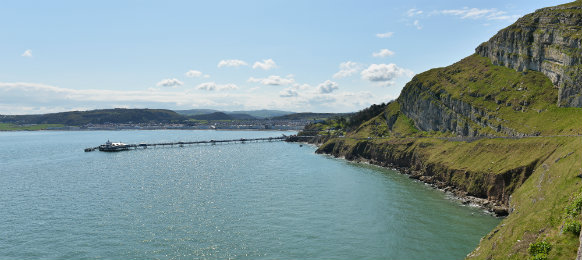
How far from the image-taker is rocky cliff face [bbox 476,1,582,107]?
91.3 metres

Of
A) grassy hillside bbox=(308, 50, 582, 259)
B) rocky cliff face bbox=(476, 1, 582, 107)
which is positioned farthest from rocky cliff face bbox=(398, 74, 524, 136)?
rocky cliff face bbox=(476, 1, 582, 107)

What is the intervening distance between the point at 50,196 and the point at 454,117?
12721 centimetres

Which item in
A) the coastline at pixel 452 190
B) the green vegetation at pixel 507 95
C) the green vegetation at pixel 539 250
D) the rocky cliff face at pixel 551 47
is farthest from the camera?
the rocky cliff face at pixel 551 47

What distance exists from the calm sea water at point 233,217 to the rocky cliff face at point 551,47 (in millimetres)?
47330

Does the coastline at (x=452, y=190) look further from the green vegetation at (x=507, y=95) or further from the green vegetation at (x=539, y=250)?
the green vegetation at (x=539, y=250)

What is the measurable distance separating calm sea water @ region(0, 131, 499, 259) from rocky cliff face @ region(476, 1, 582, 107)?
4733cm

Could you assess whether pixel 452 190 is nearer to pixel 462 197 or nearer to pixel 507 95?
pixel 462 197

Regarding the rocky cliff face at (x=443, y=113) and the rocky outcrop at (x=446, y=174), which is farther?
the rocky cliff face at (x=443, y=113)

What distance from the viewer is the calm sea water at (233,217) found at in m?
50.9

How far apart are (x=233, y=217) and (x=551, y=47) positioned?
357 ft

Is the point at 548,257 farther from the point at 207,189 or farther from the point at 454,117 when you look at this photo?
the point at 454,117

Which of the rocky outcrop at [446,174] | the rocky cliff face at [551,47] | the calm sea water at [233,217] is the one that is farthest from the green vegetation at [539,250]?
the rocky cliff face at [551,47]

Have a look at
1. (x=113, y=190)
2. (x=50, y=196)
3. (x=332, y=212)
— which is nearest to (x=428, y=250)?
(x=332, y=212)

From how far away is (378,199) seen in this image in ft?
262
